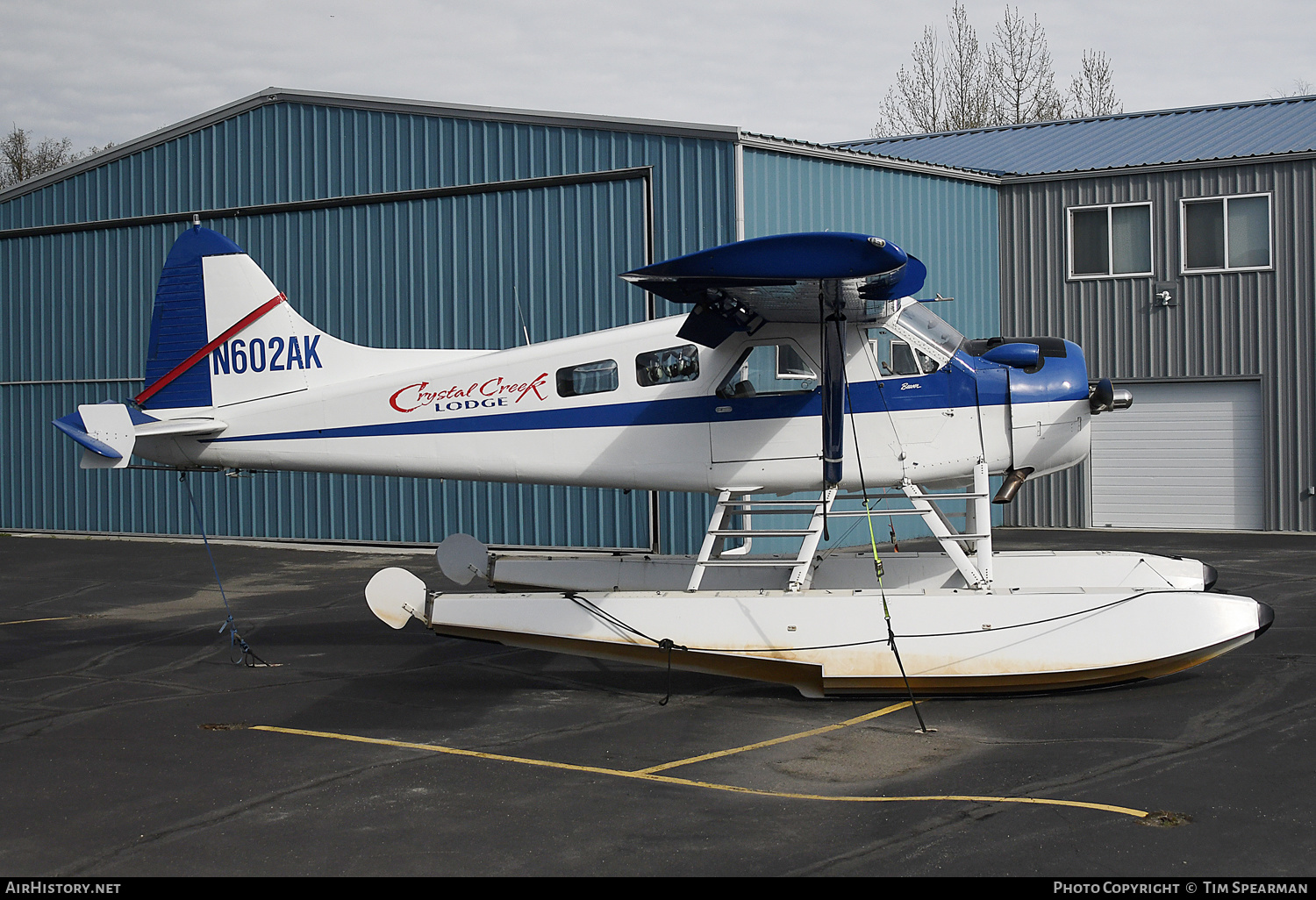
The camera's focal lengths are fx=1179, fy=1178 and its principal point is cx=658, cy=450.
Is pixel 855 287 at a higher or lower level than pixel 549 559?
higher

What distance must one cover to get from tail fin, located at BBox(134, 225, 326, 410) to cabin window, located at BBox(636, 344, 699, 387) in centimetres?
275

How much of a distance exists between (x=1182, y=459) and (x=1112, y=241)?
398cm

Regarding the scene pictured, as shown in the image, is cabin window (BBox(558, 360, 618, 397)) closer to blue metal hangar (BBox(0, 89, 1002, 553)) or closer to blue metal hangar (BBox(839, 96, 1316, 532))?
blue metal hangar (BBox(0, 89, 1002, 553))

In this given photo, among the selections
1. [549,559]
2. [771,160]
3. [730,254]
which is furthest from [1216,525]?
[730,254]

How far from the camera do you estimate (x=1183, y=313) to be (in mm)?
20156

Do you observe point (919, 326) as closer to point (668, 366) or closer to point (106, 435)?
point (668, 366)

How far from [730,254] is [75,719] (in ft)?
18.0

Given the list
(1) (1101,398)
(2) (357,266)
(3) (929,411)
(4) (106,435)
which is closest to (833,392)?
(3) (929,411)

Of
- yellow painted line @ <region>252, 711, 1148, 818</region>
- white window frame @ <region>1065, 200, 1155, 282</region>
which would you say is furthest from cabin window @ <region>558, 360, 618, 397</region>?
white window frame @ <region>1065, 200, 1155, 282</region>

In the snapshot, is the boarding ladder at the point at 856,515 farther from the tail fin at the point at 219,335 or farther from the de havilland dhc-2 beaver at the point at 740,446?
the tail fin at the point at 219,335

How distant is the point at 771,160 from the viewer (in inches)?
675

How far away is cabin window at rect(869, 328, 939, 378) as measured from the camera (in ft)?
29.3

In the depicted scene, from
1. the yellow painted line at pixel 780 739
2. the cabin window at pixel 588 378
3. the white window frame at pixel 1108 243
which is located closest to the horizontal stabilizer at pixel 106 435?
the cabin window at pixel 588 378

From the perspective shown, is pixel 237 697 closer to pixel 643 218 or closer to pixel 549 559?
pixel 549 559
